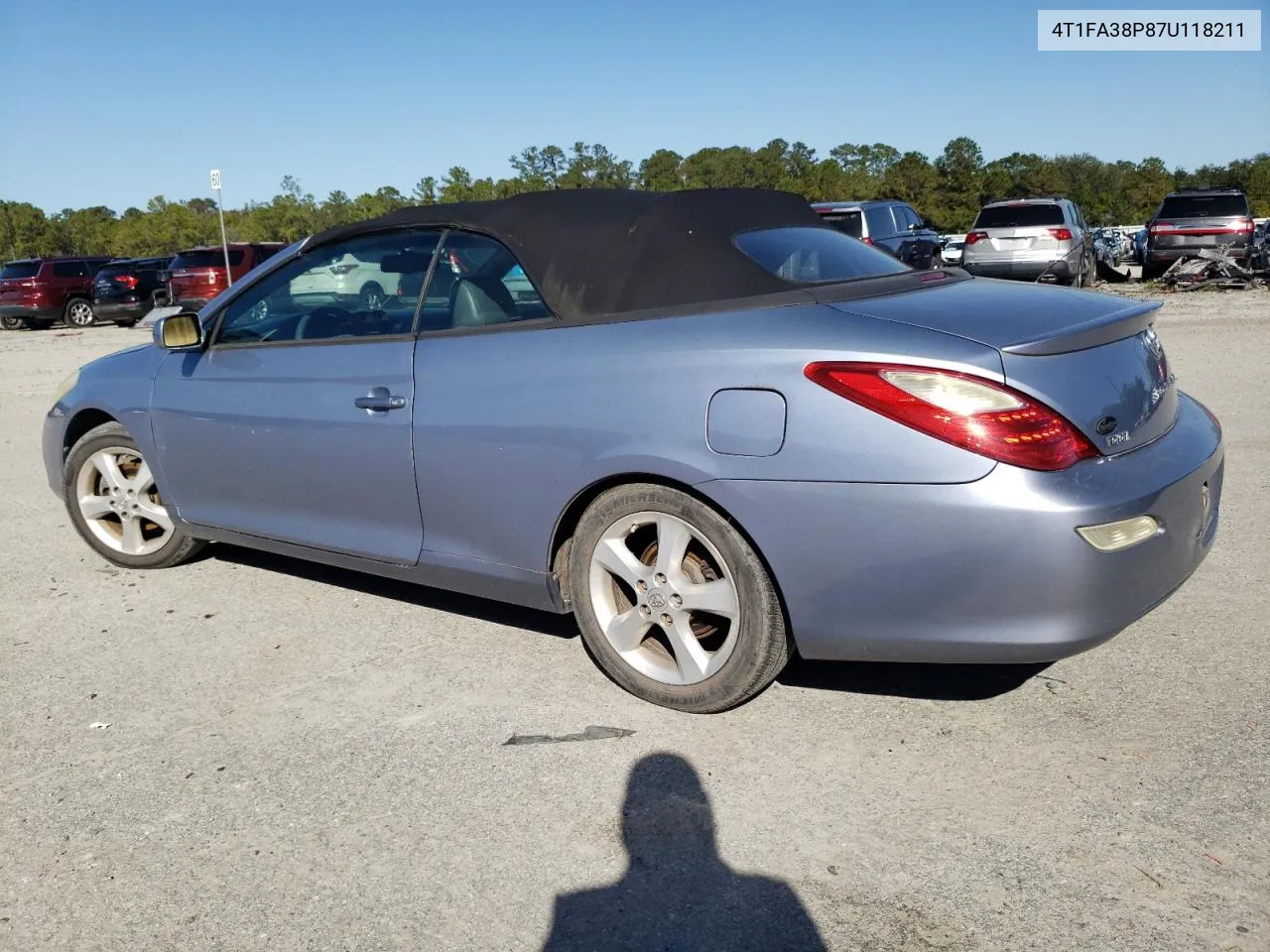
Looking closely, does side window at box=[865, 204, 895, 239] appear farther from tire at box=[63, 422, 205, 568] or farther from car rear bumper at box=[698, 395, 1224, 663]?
car rear bumper at box=[698, 395, 1224, 663]

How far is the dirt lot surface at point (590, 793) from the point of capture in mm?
2453

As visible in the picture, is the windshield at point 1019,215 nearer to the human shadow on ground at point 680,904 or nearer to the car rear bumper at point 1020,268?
the car rear bumper at point 1020,268

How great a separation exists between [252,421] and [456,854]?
7.19 feet

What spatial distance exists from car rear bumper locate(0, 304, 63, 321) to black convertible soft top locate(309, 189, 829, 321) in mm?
25611

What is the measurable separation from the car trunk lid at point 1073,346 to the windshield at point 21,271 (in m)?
27.6

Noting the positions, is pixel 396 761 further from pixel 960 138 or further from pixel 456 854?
pixel 960 138

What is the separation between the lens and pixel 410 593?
4680 millimetres

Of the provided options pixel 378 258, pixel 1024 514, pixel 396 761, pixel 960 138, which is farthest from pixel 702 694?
pixel 960 138

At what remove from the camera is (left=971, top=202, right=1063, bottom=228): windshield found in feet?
60.5

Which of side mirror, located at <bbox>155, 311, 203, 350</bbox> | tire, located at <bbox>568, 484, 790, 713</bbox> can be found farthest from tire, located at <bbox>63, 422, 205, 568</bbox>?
tire, located at <bbox>568, 484, 790, 713</bbox>

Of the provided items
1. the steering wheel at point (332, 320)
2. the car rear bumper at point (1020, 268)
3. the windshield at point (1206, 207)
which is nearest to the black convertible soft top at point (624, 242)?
the steering wheel at point (332, 320)

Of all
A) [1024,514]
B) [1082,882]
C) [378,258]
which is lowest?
[1082,882]

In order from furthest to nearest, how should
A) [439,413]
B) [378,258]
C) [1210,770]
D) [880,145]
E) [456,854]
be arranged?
1. [880,145]
2. [378,258]
3. [439,413]
4. [1210,770]
5. [456,854]

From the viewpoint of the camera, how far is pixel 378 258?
13.8ft
